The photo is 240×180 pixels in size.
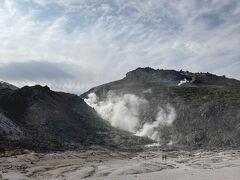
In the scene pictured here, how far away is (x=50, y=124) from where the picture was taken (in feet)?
313

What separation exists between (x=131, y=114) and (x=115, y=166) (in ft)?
229

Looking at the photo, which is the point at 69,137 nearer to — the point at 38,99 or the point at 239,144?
the point at 38,99

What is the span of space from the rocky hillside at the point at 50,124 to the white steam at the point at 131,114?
713 cm

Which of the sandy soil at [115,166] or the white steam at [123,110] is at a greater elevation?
the white steam at [123,110]

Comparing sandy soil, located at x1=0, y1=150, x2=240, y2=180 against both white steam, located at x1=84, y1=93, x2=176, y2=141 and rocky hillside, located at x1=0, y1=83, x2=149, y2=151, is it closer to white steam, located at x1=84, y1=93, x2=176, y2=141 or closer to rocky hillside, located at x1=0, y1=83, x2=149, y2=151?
rocky hillside, located at x1=0, y1=83, x2=149, y2=151

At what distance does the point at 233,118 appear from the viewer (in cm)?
9675

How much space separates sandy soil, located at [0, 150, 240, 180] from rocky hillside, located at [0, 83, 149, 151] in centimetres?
1024

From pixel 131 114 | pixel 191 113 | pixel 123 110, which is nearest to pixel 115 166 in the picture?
pixel 191 113

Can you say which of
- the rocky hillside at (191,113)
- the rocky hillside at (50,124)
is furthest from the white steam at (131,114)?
the rocky hillside at (50,124)

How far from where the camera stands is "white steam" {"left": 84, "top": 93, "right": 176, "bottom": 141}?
110 metres

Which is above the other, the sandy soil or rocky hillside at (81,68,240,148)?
rocky hillside at (81,68,240,148)

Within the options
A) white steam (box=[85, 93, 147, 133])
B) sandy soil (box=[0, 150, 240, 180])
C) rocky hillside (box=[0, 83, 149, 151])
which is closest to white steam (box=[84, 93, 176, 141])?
white steam (box=[85, 93, 147, 133])

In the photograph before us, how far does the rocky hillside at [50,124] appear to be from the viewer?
77.8 meters

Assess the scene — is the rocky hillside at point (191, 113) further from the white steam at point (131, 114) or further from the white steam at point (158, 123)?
the white steam at point (131, 114)
